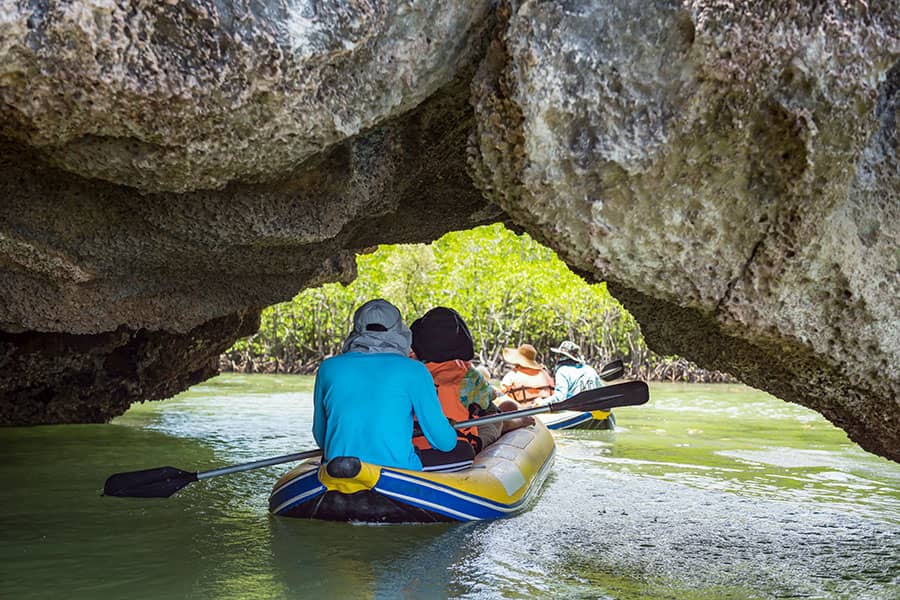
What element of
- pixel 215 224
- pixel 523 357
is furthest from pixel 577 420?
pixel 215 224

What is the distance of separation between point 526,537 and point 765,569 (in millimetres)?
1307

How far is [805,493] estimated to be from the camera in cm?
676

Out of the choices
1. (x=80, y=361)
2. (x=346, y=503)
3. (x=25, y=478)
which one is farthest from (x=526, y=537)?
(x=80, y=361)

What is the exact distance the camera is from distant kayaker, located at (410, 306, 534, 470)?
5.98 metres

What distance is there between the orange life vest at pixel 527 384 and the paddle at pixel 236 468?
16.8 feet

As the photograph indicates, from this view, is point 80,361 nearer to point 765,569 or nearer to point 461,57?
point 461,57

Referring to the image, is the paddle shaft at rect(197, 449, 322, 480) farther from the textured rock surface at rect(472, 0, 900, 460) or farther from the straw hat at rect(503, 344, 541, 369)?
the straw hat at rect(503, 344, 541, 369)

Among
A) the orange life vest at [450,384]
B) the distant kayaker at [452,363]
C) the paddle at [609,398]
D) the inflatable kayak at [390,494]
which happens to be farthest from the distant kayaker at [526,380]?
the inflatable kayak at [390,494]

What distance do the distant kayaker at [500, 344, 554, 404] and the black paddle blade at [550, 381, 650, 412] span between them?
17.4 ft

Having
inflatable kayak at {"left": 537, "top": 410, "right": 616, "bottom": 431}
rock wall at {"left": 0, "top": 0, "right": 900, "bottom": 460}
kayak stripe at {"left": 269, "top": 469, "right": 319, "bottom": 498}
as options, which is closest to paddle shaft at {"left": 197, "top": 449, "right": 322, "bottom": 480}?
kayak stripe at {"left": 269, "top": 469, "right": 319, "bottom": 498}

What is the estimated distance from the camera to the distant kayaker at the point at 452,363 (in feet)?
19.6

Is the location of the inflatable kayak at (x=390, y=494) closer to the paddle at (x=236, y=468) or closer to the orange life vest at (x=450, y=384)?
the paddle at (x=236, y=468)

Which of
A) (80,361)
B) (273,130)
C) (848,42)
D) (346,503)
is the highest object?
(848,42)

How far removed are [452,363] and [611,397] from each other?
110cm
